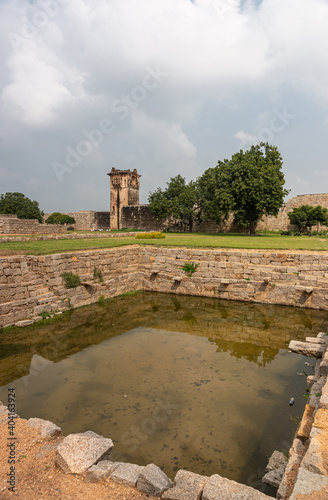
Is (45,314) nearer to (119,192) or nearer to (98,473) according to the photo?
(98,473)

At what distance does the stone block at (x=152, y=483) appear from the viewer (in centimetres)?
280

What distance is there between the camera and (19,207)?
41.9 meters

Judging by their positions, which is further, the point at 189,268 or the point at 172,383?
the point at 189,268

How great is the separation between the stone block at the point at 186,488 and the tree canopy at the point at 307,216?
29396 mm

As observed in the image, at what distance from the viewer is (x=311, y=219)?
2841 cm

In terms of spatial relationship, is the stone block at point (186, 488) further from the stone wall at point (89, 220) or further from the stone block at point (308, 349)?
the stone wall at point (89, 220)

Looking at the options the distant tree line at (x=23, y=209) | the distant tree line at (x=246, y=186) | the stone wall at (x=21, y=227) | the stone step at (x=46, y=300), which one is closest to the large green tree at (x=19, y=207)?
the distant tree line at (x=23, y=209)

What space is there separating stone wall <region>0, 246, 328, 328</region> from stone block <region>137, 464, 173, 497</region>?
23.0 ft

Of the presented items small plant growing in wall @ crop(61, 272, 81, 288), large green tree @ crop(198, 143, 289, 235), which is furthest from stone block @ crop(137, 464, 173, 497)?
large green tree @ crop(198, 143, 289, 235)

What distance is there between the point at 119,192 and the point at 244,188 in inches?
834

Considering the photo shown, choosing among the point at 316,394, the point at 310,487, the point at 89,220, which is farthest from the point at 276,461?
the point at 89,220

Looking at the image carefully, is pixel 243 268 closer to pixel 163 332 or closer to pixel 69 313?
pixel 163 332

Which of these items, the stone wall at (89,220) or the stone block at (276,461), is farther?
the stone wall at (89,220)

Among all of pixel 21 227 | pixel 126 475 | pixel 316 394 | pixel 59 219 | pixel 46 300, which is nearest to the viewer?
pixel 126 475
